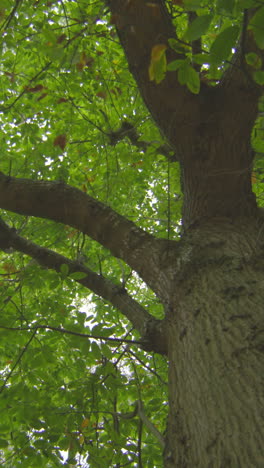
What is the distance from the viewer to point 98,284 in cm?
304

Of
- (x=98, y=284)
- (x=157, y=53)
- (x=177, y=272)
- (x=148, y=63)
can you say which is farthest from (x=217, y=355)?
(x=148, y=63)

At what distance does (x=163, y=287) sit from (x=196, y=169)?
95 centimetres

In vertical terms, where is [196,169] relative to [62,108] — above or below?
below

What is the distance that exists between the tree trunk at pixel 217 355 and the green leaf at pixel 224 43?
1.05 meters

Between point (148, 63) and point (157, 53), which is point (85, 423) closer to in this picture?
point (157, 53)

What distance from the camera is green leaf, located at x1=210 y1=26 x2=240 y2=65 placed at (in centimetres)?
119

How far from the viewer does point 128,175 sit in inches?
192

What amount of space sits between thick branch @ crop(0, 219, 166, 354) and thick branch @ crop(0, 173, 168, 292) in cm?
40

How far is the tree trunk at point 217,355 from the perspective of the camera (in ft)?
3.88

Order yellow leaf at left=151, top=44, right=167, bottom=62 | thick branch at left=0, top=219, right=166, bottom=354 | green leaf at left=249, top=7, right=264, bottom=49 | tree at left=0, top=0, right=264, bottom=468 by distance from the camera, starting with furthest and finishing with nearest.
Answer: thick branch at left=0, top=219, right=166, bottom=354, yellow leaf at left=151, top=44, right=167, bottom=62, tree at left=0, top=0, right=264, bottom=468, green leaf at left=249, top=7, right=264, bottom=49

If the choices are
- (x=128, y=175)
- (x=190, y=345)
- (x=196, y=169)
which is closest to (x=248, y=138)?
(x=196, y=169)

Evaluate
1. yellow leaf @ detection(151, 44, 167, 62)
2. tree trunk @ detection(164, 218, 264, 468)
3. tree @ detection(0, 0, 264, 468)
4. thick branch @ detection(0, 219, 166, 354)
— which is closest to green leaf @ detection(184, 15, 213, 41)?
tree @ detection(0, 0, 264, 468)

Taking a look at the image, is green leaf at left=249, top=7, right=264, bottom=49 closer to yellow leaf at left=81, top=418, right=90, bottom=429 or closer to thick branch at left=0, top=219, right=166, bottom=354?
thick branch at left=0, top=219, right=166, bottom=354

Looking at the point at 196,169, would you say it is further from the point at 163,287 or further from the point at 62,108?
the point at 62,108
